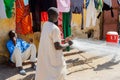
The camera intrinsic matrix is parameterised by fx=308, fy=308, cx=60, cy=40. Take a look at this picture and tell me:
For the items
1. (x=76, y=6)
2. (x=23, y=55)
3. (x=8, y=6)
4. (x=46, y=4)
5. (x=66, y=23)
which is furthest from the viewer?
(x=66, y=23)

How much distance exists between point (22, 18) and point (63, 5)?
1.02 m

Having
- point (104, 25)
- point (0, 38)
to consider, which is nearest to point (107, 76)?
point (0, 38)

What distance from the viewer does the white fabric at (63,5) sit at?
7217 mm

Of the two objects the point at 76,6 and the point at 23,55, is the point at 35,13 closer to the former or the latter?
the point at 23,55

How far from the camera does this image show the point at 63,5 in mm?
7328

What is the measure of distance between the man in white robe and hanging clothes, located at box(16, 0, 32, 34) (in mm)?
2594

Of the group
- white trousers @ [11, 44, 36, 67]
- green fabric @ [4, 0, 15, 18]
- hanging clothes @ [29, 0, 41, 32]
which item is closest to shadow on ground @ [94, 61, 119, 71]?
white trousers @ [11, 44, 36, 67]

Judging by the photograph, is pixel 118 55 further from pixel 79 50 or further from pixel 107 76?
pixel 107 76

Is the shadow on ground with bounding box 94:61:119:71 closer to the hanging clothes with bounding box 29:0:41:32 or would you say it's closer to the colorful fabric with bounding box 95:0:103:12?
the colorful fabric with bounding box 95:0:103:12

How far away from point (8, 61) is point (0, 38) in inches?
23.4

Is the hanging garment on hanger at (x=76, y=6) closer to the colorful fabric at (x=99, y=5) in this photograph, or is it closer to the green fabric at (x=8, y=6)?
the colorful fabric at (x=99, y=5)

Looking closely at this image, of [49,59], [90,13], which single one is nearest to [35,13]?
[90,13]

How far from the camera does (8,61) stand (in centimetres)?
741

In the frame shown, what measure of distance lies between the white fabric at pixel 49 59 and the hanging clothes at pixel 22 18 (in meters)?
2.59
